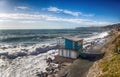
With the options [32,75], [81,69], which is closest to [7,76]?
[32,75]

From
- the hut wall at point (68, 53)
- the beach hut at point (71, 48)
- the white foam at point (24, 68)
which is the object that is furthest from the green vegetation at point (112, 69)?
the white foam at point (24, 68)

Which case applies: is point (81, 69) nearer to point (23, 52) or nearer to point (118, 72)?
point (118, 72)

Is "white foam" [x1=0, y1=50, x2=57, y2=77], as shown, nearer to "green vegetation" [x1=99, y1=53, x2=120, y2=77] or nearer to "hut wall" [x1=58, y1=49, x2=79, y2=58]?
"hut wall" [x1=58, y1=49, x2=79, y2=58]

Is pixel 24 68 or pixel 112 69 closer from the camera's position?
pixel 112 69

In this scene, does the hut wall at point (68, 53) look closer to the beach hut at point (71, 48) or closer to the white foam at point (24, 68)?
the beach hut at point (71, 48)

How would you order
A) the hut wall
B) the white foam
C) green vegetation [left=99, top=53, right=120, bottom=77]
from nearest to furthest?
1. green vegetation [left=99, top=53, right=120, bottom=77]
2. the white foam
3. the hut wall

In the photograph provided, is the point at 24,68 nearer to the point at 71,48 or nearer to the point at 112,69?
the point at 71,48

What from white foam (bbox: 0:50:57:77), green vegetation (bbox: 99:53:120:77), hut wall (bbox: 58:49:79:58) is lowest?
white foam (bbox: 0:50:57:77)

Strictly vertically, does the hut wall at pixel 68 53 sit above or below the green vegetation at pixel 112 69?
below

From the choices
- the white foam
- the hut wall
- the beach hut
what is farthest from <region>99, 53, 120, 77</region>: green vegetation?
the white foam

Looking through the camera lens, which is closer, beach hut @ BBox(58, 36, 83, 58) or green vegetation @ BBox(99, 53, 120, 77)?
green vegetation @ BBox(99, 53, 120, 77)

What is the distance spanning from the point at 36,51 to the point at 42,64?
532 inches

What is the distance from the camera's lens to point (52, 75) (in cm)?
2650

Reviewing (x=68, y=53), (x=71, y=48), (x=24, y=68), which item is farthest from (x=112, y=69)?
(x=24, y=68)
